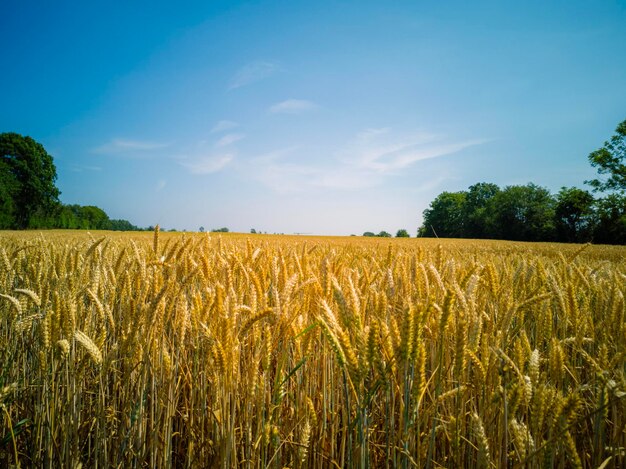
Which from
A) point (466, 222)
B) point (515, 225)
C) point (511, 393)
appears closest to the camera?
point (511, 393)

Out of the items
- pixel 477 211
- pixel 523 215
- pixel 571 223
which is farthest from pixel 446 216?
pixel 571 223

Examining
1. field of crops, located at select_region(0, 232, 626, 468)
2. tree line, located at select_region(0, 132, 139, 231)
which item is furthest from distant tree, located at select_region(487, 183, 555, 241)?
tree line, located at select_region(0, 132, 139, 231)

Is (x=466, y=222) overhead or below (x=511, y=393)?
overhead

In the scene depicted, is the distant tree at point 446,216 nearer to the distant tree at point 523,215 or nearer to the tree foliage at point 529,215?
the tree foliage at point 529,215

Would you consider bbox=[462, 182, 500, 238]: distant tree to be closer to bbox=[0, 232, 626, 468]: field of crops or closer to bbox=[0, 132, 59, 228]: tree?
bbox=[0, 232, 626, 468]: field of crops

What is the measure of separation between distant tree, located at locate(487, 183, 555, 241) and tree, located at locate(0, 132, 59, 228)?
71148 mm

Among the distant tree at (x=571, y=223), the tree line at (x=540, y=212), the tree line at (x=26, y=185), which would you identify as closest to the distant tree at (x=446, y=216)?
the tree line at (x=540, y=212)

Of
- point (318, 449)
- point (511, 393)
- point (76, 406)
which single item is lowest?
point (318, 449)

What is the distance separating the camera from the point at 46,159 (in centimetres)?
3828

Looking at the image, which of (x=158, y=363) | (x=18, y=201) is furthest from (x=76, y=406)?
(x=18, y=201)

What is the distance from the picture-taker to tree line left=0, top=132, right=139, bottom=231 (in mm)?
32375

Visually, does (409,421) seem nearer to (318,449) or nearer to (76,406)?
(318,449)

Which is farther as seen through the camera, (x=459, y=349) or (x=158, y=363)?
(x=158, y=363)

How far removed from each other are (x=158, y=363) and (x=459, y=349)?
1.17 m
